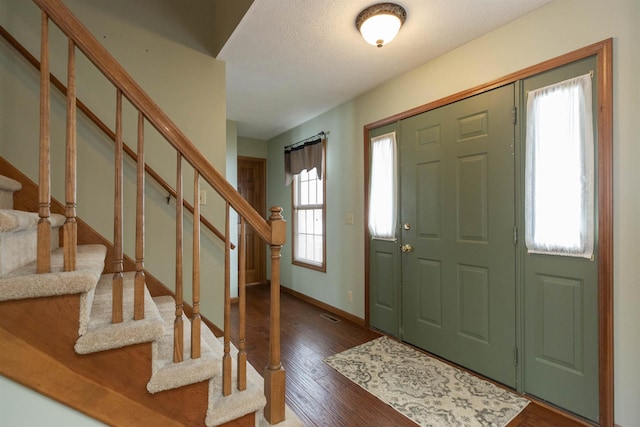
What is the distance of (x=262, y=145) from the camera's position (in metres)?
4.91

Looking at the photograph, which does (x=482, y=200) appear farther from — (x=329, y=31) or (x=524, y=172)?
(x=329, y=31)

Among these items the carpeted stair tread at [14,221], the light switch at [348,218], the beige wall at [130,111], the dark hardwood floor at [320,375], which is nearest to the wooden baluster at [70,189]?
the carpeted stair tread at [14,221]

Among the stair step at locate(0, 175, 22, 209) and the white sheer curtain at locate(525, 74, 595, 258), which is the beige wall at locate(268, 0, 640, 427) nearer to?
the white sheer curtain at locate(525, 74, 595, 258)

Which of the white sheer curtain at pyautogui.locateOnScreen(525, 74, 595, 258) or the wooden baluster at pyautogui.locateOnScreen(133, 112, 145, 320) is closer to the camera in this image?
the wooden baluster at pyautogui.locateOnScreen(133, 112, 145, 320)

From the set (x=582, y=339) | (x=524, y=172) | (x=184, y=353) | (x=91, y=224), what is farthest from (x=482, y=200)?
(x=91, y=224)

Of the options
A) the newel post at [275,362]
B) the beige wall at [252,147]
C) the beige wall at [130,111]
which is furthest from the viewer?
the beige wall at [252,147]

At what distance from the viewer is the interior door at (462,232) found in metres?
2.01

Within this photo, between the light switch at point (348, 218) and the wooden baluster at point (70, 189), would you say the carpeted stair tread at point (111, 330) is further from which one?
the light switch at point (348, 218)

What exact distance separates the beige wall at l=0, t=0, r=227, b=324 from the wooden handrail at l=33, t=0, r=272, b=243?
1.09 m

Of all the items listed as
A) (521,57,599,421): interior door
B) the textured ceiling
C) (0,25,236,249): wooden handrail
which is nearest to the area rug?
(521,57,599,421): interior door

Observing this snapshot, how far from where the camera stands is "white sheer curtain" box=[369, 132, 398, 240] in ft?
9.04

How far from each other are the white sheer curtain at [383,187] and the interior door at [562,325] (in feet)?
3.59

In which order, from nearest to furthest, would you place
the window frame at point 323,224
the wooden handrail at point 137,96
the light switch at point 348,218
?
the wooden handrail at point 137,96 → the light switch at point 348,218 → the window frame at point 323,224

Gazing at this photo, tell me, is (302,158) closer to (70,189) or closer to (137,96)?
(137,96)
